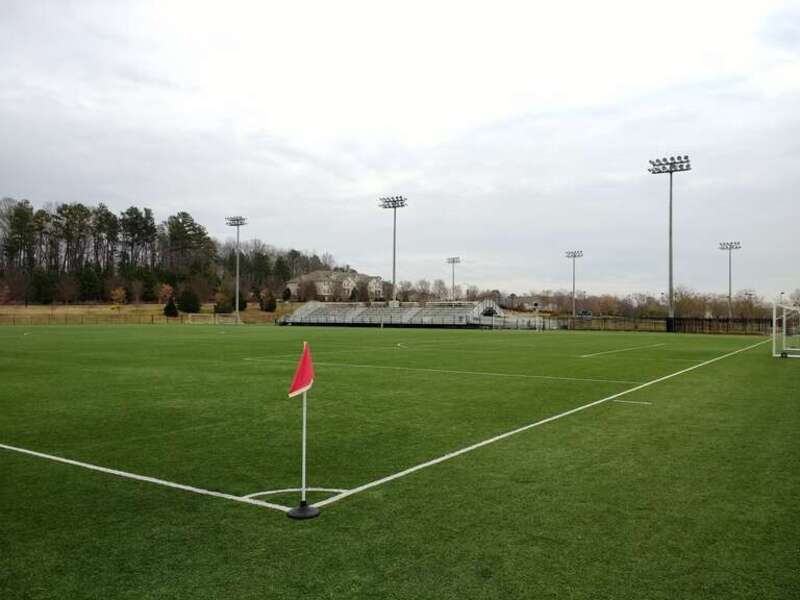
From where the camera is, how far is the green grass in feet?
13.4

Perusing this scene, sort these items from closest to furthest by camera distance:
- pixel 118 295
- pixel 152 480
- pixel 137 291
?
1. pixel 152 480
2. pixel 118 295
3. pixel 137 291

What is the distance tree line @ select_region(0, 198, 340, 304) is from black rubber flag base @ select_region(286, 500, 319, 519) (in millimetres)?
94076

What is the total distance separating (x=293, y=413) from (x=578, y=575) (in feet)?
24.0

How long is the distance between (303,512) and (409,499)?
1043mm

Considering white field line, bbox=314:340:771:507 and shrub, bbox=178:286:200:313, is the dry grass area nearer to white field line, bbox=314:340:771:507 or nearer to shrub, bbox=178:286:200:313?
shrub, bbox=178:286:200:313

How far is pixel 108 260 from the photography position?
12081 cm

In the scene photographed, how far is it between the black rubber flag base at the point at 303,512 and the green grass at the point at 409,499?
81 millimetres

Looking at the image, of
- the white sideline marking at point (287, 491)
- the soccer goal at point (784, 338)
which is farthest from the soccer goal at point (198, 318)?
the white sideline marking at point (287, 491)

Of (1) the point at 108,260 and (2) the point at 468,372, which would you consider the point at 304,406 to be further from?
(1) the point at 108,260

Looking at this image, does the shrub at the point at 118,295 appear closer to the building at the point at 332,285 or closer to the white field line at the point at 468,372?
the building at the point at 332,285

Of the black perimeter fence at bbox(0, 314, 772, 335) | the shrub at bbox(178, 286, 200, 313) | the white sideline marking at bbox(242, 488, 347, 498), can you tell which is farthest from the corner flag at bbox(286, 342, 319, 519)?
the shrub at bbox(178, 286, 200, 313)

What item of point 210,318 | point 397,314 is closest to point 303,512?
point 397,314

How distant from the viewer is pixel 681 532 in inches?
195

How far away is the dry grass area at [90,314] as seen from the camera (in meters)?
82.7
